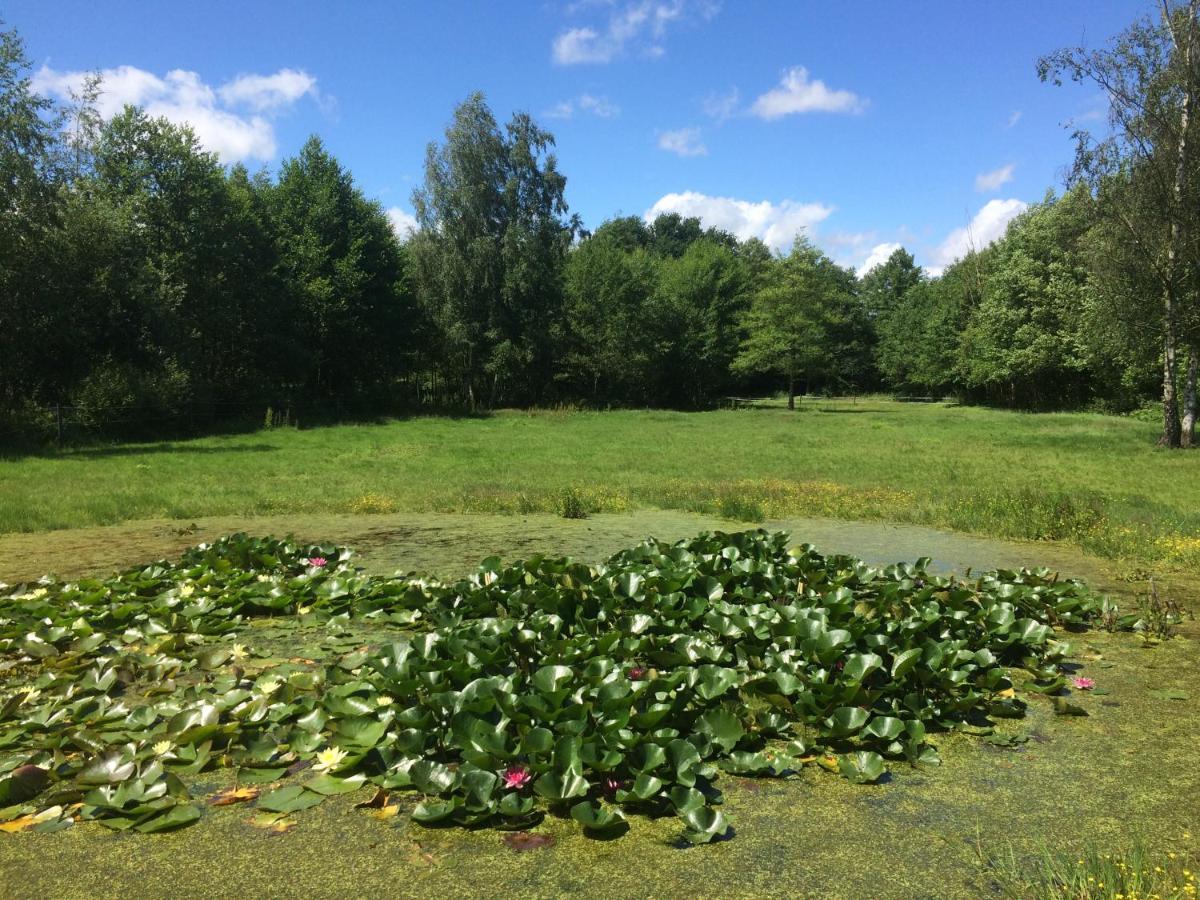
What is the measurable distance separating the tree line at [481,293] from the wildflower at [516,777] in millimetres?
21730

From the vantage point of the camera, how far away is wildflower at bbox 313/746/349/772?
10.1 feet

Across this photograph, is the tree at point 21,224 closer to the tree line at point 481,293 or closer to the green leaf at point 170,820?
the tree line at point 481,293

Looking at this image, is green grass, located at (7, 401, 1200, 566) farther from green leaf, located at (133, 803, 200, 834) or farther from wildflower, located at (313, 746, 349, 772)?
green leaf, located at (133, 803, 200, 834)

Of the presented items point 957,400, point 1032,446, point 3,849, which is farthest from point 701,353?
point 3,849

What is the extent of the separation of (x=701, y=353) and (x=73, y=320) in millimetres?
35800

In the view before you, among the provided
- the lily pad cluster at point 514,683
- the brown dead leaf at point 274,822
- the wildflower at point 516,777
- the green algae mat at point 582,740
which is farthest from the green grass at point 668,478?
the brown dead leaf at point 274,822

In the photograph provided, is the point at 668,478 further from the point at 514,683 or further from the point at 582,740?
the point at 582,740

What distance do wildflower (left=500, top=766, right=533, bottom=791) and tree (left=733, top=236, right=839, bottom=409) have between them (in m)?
43.5

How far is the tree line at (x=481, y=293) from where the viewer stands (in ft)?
67.2

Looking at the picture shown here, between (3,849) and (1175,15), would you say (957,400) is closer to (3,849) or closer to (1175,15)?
(1175,15)

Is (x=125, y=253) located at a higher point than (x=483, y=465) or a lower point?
higher

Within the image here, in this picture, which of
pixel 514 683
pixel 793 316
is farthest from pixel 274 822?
pixel 793 316

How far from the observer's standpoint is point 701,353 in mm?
50594

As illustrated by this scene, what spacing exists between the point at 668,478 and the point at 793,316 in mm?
34217
